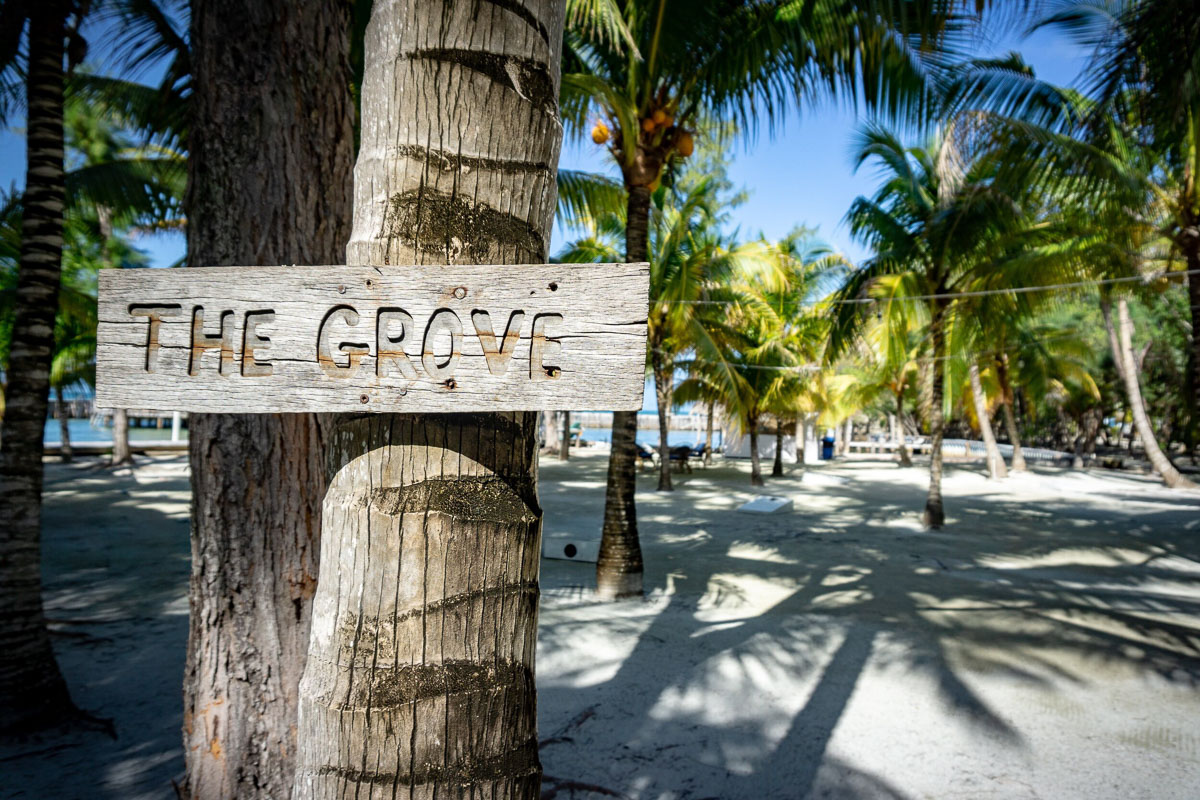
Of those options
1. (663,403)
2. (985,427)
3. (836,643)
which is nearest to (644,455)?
(663,403)

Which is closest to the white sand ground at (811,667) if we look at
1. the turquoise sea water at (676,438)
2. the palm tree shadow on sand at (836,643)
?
the palm tree shadow on sand at (836,643)

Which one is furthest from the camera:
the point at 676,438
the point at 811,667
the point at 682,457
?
the point at 676,438

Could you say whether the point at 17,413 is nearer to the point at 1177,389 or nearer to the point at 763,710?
the point at 763,710

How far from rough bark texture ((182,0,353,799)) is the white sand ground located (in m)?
1.14

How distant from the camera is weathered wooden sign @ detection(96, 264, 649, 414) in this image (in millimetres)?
1095

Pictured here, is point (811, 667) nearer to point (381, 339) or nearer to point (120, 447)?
point (381, 339)

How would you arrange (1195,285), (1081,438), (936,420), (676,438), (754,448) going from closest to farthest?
1. (1195,285)
2. (936,420)
3. (754,448)
4. (1081,438)
5. (676,438)

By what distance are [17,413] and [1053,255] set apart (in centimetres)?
1267

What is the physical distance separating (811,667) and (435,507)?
4.78 meters

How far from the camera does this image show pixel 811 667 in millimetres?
5168

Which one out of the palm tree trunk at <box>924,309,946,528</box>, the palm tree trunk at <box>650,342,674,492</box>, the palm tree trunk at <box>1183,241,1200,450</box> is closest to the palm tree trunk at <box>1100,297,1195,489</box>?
the palm tree trunk at <box>924,309,946,528</box>

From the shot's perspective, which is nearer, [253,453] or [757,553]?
[253,453]

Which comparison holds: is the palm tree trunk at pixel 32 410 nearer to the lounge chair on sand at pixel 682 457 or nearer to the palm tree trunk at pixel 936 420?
the palm tree trunk at pixel 936 420

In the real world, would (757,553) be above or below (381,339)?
below
